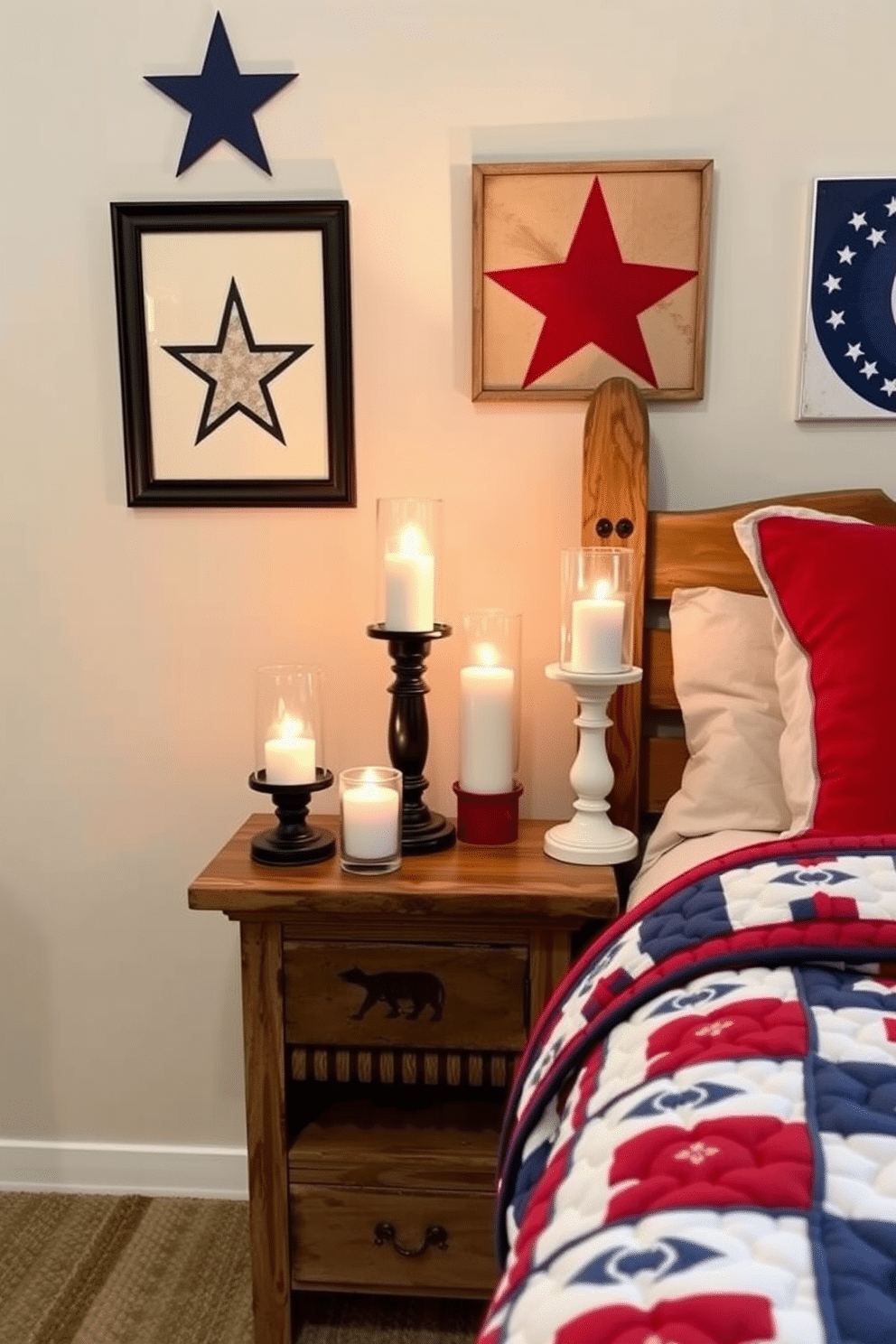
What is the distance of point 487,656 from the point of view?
1553 millimetres

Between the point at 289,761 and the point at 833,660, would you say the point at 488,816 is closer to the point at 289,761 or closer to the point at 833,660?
the point at 289,761

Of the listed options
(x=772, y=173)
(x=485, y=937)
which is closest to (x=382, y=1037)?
(x=485, y=937)

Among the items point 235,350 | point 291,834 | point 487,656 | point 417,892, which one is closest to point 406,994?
point 417,892

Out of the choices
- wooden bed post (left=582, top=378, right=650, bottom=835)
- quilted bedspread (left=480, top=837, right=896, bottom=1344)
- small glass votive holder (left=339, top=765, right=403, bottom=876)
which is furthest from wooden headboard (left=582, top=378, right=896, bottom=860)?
quilted bedspread (left=480, top=837, right=896, bottom=1344)

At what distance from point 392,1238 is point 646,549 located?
39.5 inches

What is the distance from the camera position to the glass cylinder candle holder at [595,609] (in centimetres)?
144

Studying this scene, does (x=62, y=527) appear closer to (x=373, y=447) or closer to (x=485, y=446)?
(x=373, y=447)

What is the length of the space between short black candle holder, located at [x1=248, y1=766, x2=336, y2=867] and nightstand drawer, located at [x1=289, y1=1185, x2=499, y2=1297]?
17.2 inches

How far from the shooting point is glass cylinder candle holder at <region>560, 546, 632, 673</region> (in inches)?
56.7

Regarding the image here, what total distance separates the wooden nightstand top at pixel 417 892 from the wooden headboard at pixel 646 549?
0.24m

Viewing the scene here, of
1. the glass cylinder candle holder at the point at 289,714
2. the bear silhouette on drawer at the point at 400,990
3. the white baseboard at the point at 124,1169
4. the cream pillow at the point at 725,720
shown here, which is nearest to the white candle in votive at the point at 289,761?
the glass cylinder candle holder at the point at 289,714

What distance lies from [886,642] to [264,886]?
0.79 m

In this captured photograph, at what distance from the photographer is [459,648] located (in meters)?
1.72

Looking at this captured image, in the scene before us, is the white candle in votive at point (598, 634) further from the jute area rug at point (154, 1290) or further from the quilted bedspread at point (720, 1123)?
the jute area rug at point (154, 1290)
